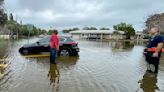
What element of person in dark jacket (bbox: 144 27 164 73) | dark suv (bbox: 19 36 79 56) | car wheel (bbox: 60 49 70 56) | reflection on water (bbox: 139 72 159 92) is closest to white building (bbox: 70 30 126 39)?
dark suv (bbox: 19 36 79 56)

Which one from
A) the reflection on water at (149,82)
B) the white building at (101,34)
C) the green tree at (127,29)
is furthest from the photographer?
the green tree at (127,29)

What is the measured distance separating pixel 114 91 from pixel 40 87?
7.16 ft

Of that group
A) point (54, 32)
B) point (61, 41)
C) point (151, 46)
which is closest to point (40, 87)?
point (151, 46)

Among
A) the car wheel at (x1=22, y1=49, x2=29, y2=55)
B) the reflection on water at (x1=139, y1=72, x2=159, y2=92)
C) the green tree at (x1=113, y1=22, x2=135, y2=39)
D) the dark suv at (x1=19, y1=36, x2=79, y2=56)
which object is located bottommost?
the reflection on water at (x1=139, y1=72, x2=159, y2=92)

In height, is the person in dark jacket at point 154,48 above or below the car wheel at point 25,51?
above

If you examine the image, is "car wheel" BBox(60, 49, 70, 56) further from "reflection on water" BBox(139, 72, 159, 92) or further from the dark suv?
"reflection on water" BBox(139, 72, 159, 92)

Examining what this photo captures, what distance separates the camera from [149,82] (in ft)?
32.1

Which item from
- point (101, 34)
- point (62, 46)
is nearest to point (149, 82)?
point (62, 46)

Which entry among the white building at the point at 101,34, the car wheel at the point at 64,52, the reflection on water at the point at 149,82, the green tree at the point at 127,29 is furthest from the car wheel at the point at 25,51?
the green tree at the point at 127,29

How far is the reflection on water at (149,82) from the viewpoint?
28.5 ft

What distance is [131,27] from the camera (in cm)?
11144

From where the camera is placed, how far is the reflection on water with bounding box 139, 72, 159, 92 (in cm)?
870

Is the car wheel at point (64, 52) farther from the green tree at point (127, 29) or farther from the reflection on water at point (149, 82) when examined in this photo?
the green tree at point (127, 29)

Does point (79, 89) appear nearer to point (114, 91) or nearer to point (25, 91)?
point (114, 91)
